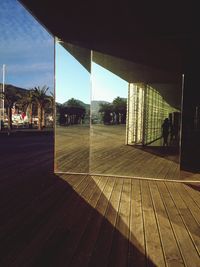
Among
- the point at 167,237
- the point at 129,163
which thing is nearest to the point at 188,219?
the point at 167,237

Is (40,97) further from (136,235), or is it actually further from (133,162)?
(136,235)

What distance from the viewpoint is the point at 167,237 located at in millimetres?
2635

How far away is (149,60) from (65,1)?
4004mm

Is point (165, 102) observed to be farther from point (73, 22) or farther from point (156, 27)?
point (73, 22)

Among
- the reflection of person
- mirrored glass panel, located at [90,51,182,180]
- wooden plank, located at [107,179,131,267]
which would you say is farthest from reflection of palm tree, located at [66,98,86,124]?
wooden plank, located at [107,179,131,267]

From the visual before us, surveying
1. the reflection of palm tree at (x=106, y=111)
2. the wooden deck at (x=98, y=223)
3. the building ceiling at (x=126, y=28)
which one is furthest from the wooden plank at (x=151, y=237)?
the reflection of palm tree at (x=106, y=111)

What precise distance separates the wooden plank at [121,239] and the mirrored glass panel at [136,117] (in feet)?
6.99

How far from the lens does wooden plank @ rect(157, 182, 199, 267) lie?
87.8 inches

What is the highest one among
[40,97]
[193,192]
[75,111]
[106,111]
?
[40,97]

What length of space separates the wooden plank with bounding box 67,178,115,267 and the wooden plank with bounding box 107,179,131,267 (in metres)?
0.20

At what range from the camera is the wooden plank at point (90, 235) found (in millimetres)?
2160

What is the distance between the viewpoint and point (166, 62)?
7012 mm

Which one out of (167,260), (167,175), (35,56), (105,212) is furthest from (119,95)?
(35,56)

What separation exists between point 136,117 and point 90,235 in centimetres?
669
